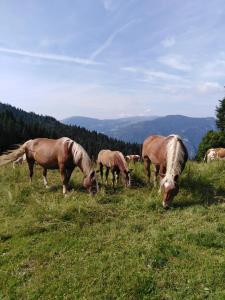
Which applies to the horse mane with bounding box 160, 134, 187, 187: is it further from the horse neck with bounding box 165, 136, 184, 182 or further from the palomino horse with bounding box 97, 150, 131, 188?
the palomino horse with bounding box 97, 150, 131, 188

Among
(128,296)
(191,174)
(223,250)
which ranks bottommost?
(128,296)

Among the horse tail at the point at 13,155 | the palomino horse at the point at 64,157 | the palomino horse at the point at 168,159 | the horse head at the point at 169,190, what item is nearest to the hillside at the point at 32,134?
the horse tail at the point at 13,155

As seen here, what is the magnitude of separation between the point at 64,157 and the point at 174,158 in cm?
398

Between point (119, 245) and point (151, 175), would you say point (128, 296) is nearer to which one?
point (119, 245)

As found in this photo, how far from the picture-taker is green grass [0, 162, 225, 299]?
6844mm

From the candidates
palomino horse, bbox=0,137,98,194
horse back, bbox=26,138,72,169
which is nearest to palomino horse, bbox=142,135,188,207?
palomino horse, bbox=0,137,98,194

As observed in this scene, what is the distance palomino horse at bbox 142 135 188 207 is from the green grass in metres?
0.58

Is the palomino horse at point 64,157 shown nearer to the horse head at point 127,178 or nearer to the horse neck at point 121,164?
the horse head at point 127,178

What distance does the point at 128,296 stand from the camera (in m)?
6.57

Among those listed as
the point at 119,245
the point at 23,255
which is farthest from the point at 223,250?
the point at 23,255

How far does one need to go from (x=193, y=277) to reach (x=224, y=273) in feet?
1.99

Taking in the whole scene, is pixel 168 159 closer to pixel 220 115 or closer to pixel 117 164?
pixel 117 164

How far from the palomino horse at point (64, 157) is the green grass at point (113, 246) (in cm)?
60

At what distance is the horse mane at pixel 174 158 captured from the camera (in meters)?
11.2
